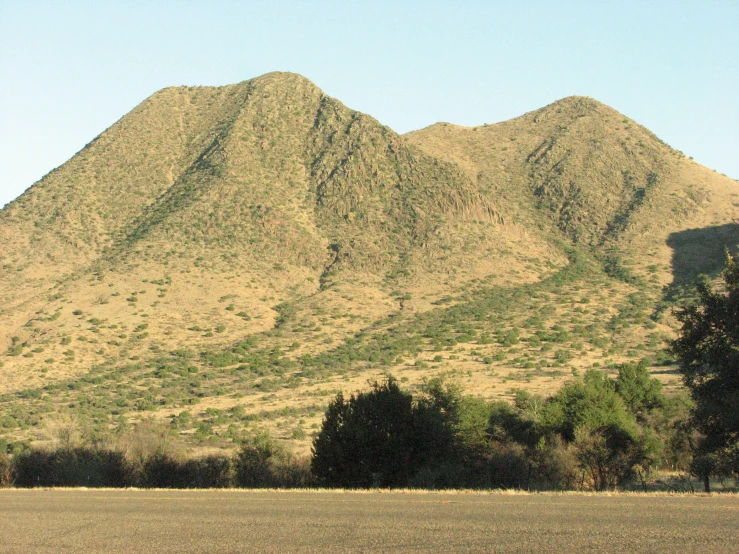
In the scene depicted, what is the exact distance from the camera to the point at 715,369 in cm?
2541

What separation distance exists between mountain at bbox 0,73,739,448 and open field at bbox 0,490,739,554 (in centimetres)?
2777

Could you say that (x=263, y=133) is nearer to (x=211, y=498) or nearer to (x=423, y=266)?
(x=423, y=266)

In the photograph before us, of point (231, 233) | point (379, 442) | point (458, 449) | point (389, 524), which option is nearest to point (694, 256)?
point (231, 233)

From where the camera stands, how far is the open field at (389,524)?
11.1m

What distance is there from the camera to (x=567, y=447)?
2981 centimetres

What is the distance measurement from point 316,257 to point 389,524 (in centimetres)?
6698

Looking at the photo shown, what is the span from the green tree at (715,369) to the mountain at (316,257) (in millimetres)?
23535

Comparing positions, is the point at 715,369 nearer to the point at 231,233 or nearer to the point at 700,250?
the point at 231,233

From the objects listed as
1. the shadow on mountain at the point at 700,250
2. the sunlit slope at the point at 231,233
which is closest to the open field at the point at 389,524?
the sunlit slope at the point at 231,233

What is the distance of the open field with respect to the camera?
11.1 metres

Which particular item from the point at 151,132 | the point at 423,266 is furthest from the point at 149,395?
the point at 151,132

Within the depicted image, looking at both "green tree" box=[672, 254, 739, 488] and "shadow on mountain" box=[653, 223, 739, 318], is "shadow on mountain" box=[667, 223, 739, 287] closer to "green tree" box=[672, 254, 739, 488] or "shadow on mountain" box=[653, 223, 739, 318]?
"shadow on mountain" box=[653, 223, 739, 318]

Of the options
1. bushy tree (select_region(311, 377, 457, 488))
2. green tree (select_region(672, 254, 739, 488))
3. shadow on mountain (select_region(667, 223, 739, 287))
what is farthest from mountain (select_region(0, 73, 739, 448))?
green tree (select_region(672, 254, 739, 488))

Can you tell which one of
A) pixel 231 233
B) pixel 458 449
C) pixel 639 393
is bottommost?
pixel 458 449
